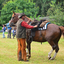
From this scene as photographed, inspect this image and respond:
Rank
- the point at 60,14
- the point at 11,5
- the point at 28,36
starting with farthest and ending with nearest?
the point at 11,5 → the point at 60,14 → the point at 28,36

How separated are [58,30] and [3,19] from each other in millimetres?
39605

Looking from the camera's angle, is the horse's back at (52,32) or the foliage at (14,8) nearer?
the horse's back at (52,32)

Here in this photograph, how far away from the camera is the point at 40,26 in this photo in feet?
25.2

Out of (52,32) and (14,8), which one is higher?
(52,32)

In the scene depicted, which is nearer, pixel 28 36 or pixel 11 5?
pixel 28 36

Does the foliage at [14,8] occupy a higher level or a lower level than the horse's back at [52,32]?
lower

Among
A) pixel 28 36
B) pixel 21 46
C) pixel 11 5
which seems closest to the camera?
pixel 21 46

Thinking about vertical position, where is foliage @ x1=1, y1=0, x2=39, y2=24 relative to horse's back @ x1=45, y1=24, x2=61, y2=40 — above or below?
below

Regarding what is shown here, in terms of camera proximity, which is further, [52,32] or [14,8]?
[14,8]

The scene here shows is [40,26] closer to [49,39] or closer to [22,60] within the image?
[49,39]

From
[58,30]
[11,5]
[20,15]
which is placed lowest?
[11,5]

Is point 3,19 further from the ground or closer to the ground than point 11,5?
closer to the ground

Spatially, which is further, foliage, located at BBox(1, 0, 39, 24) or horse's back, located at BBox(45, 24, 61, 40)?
foliage, located at BBox(1, 0, 39, 24)

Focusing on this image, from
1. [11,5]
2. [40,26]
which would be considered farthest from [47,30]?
[11,5]
